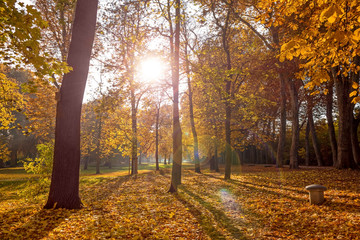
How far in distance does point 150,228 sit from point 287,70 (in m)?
14.6

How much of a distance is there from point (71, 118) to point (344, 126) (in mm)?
14828

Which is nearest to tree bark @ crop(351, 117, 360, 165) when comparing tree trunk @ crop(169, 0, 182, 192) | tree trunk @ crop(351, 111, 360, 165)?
tree trunk @ crop(351, 111, 360, 165)

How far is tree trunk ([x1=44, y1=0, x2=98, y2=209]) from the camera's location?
7.36 meters

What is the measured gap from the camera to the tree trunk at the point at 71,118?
736 centimetres

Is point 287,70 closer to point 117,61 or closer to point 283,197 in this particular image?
point 283,197

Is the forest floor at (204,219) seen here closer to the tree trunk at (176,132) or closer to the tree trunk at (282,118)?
the tree trunk at (176,132)

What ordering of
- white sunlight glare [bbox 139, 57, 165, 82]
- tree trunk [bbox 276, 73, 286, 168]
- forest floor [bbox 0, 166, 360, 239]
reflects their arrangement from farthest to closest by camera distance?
tree trunk [bbox 276, 73, 286, 168] < white sunlight glare [bbox 139, 57, 165, 82] < forest floor [bbox 0, 166, 360, 239]

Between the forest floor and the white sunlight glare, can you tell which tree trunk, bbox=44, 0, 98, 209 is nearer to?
the forest floor

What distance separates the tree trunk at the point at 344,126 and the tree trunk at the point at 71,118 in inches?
540

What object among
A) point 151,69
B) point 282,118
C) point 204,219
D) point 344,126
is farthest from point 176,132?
point 282,118

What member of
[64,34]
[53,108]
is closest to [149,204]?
[64,34]

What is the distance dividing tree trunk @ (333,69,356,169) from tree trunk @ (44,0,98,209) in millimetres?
13709

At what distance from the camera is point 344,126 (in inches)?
539

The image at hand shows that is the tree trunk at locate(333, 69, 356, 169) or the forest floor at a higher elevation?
the tree trunk at locate(333, 69, 356, 169)
